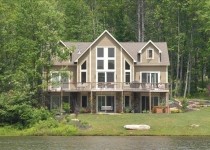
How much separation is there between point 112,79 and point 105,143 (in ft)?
72.4

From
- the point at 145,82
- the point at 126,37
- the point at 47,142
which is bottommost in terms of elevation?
the point at 47,142

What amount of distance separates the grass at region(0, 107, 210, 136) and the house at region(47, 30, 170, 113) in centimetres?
808

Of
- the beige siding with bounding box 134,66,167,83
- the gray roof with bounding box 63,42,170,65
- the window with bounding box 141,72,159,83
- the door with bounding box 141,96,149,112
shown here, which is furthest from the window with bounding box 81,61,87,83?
the door with bounding box 141,96,149,112

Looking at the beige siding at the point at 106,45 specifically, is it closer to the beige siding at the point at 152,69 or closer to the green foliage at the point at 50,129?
the beige siding at the point at 152,69

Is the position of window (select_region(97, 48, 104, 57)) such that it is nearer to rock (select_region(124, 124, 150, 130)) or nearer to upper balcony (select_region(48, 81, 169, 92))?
upper balcony (select_region(48, 81, 169, 92))

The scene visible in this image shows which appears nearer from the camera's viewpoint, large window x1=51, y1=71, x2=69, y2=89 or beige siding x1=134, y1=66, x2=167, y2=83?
large window x1=51, y1=71, x2=69, y2=89

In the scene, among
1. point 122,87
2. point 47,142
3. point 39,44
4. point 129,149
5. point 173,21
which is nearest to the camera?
point 129,149

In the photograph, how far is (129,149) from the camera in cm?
3678

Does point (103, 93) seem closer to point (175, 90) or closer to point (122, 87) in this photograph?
point (122, 87)

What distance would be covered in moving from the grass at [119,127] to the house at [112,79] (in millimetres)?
8077

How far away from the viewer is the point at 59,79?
197ft

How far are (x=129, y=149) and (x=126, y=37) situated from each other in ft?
152

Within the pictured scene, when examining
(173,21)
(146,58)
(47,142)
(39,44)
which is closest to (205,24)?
(173,21)

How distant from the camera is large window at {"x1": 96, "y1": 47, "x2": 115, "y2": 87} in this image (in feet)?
204
